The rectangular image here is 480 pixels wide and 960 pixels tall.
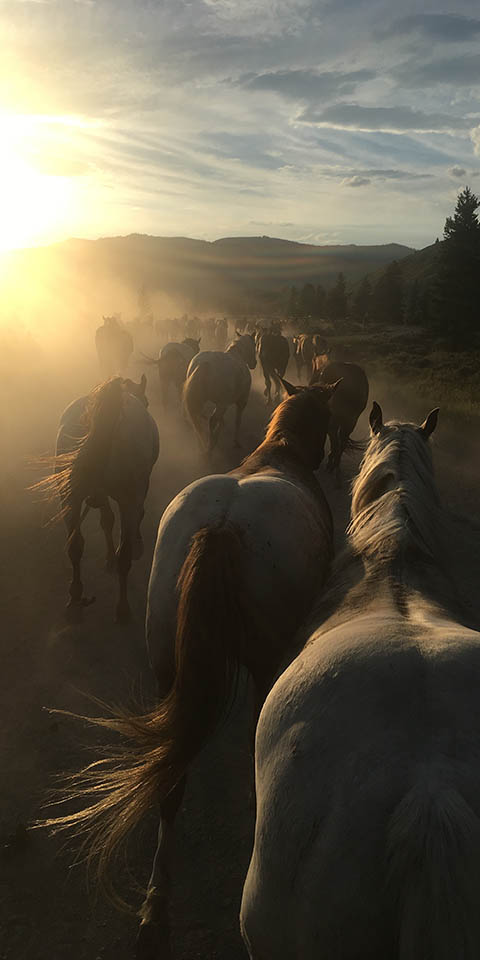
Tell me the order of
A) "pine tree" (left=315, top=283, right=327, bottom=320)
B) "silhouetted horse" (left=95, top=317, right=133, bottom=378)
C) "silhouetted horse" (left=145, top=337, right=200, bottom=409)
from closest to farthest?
"silhouetted horse" (left=145, top=337, right=200, bottom=409) < "silhouetted horse" (left=95, top=317, right=133, bottom=378) < "pine tree" (left=315, top=283, right=327, bottom=320)

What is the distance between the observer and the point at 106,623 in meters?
5.82

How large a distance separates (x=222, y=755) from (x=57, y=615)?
104 inches

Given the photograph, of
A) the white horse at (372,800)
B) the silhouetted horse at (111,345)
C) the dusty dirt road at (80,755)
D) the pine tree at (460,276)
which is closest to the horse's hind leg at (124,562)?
the dusty dirt road at (80,755)

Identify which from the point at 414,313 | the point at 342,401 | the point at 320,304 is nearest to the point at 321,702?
the point at 342,401

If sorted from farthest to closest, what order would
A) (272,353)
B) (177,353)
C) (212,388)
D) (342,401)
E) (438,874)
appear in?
(272,353), (177,353), (212,388), (342,401), (438,874)

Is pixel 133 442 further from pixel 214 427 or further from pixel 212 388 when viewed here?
pixel 212 388

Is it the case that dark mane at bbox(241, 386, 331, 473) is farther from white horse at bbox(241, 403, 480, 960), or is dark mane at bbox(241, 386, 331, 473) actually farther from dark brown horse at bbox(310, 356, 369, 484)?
dark brown horse at bbox(310, 356, 369, 484)

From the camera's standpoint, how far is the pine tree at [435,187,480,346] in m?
30.2

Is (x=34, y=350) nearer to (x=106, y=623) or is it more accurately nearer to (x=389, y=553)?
(x=106, y=623)

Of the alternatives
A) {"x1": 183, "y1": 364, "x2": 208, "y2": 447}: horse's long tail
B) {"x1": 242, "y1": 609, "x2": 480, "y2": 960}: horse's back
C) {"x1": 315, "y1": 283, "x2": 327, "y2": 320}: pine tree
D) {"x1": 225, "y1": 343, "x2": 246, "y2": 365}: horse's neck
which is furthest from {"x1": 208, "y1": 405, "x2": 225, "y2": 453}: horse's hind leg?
{"x1": 315, "y1": 283, "x2": 327, "y2": 320}: pine tree

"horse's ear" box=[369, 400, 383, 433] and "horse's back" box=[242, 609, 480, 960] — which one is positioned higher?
"horse's ear" box=[369, 400, 383, 433]

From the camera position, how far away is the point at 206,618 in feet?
7.86

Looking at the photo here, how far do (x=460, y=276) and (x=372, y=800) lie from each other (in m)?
34.5

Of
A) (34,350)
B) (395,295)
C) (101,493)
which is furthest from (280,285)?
(101,493)
